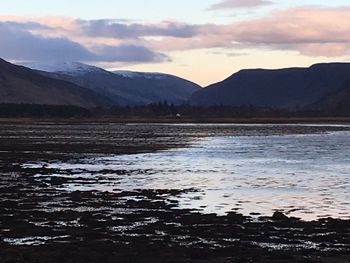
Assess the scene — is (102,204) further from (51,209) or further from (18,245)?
(18,245)

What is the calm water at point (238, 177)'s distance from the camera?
25.3 meters

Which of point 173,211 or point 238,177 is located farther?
point 238,177

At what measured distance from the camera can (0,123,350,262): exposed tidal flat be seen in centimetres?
1597

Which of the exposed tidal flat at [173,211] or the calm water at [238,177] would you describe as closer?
the exposed tidal flat at [173,211]

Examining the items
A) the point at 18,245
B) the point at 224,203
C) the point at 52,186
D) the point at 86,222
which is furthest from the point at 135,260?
the point at 52,186

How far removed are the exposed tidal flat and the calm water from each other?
0.20 ft

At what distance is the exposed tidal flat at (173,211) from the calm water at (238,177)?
0.06 meters

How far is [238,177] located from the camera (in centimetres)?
3594

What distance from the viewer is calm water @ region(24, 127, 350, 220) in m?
25.3

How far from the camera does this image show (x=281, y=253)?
15.8 meters

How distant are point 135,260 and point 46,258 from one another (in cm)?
192

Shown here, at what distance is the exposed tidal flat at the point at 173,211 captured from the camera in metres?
16.0

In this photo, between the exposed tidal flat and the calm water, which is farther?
the calm water

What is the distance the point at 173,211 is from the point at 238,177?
522 inches
